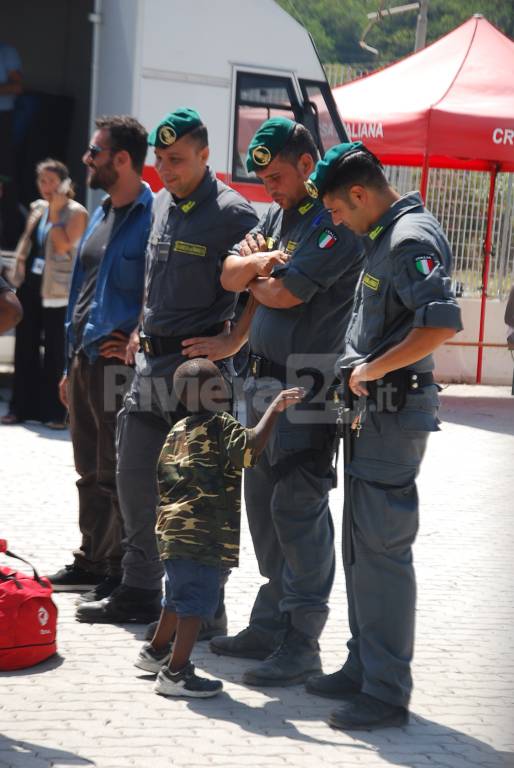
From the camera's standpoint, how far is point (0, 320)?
12.4 feet

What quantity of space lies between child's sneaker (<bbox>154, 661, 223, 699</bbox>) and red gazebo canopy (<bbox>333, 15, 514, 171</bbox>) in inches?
362

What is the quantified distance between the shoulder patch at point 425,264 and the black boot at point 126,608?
6.52 ft

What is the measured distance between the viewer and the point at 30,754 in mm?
3615

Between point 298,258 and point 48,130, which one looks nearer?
point 298,258

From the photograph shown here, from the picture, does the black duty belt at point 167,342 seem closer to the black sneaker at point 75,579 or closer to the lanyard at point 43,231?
the black sneaker at point 75,579

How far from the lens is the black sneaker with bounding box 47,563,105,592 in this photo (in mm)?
5531

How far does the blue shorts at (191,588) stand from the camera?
4137 mm

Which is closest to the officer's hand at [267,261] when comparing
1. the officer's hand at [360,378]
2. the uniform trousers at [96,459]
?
the officer's hand at [360,378]

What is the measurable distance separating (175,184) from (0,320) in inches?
48.9

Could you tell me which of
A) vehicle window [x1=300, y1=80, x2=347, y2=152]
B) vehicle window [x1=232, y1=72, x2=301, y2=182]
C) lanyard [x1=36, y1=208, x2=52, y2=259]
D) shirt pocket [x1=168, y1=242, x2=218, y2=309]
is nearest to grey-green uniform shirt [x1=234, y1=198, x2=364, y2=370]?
shirt pocket [x1=168, y1=242, x2=218, y2=309]

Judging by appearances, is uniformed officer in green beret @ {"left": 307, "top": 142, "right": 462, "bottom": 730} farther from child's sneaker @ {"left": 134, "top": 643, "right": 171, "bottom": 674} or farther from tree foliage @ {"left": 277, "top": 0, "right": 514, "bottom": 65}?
child's sneaker @ {"left": 134, "top": 643, "right": 171, "bottom": 674}

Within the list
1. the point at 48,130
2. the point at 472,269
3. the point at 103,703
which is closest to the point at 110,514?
the point at 103,703

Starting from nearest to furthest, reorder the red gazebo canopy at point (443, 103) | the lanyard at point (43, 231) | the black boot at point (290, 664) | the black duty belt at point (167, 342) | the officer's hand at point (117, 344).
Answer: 1. the black boot at point (290, 664)
2. the black duty belt at point (167, 342)
3. the officer's hand at point (117, 344)
4. the lanyard at point (43, 231)
5. the red gazebo canopy at point (443, 103)

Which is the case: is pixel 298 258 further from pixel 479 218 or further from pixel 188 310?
pixel 479 218
